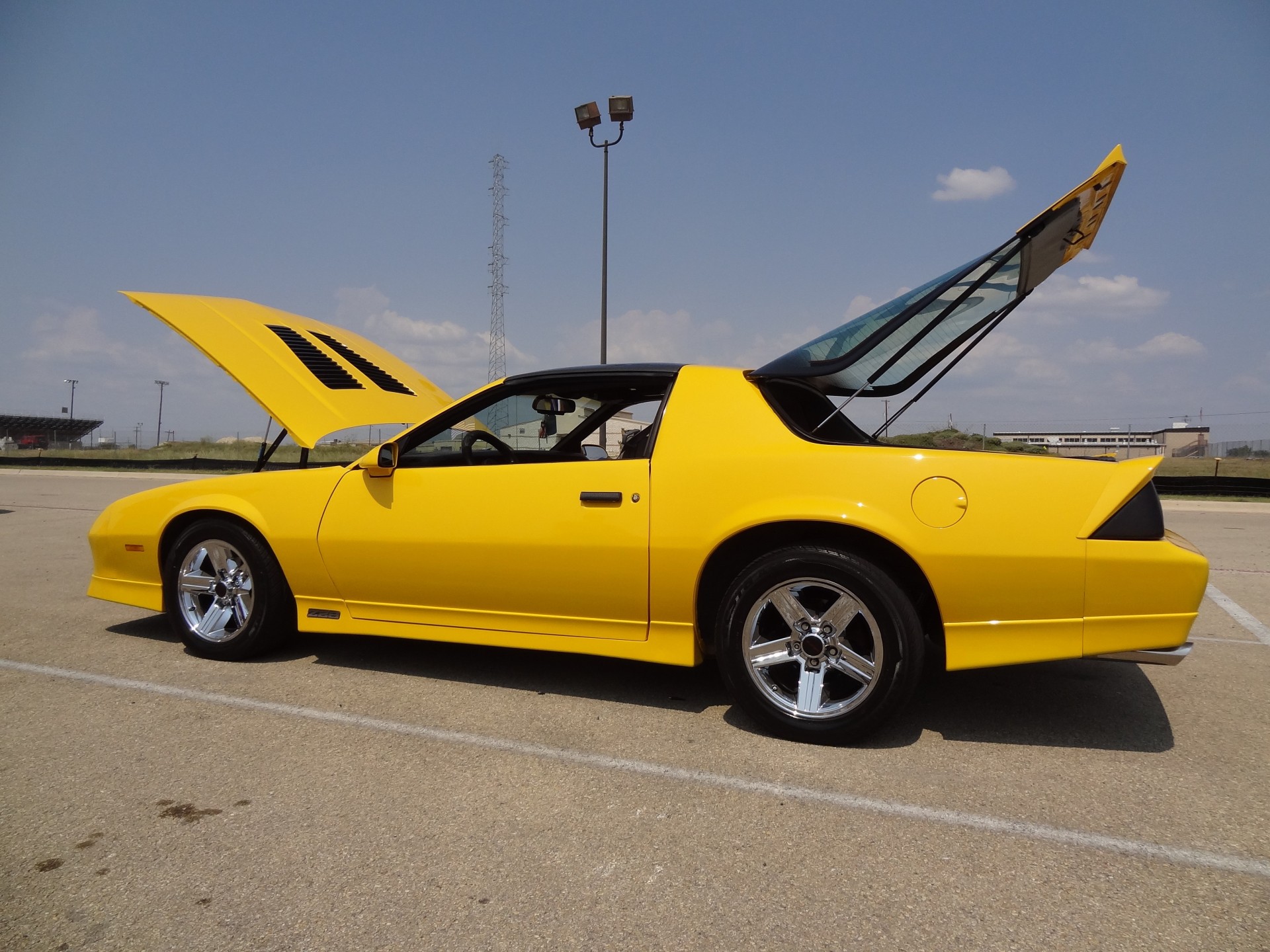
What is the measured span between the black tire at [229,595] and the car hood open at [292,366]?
665 mm

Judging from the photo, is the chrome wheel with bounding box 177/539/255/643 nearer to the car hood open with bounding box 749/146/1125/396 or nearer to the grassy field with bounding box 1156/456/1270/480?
the car hood open with bounding box 749/146/1125/396

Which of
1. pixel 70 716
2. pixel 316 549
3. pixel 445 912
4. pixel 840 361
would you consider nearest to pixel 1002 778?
pixel 840 361

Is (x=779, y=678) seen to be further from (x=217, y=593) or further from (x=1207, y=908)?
(x=217, y=593)

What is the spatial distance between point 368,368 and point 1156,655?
4545 millimetres

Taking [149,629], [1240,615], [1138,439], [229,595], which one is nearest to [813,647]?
[229,595]

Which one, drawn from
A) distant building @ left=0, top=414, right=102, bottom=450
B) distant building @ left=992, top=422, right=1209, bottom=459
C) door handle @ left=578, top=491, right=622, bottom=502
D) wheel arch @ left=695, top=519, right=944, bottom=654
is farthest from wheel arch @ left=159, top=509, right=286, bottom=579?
distant building @ left=0, top=414, right=102, bottom=450

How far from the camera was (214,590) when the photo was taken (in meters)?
4.36

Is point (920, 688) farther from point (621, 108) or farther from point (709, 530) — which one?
point (621, 108)

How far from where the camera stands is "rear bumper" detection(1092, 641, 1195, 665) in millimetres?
2887

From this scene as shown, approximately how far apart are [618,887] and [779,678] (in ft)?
4.45

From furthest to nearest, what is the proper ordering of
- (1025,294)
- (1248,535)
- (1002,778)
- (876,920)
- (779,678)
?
(1248,535) → (1025,294) → (779,678) → (1002,778) → (876,920)

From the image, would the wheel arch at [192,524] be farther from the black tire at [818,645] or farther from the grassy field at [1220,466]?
the grassy field at [1220,466]

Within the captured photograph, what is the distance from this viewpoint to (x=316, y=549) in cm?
405

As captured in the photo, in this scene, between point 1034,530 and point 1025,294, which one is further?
point 1025,294
